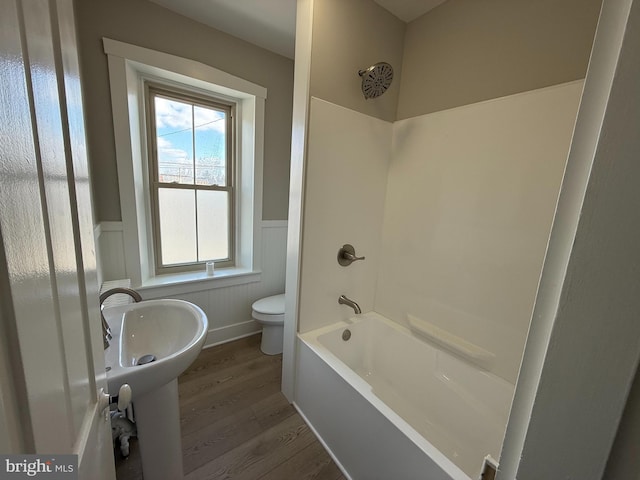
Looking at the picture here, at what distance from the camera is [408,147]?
1.73 metres

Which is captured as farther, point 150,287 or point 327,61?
point 150,287

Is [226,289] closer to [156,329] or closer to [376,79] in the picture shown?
[156,329]

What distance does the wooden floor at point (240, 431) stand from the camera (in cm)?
131

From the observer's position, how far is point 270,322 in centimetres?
216

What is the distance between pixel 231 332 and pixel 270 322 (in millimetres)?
495

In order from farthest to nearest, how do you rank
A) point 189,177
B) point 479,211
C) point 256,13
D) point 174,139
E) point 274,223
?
1. point 274,223
2. point 189,177
3. point 174,139
4. point 256,13
5. point 479,211

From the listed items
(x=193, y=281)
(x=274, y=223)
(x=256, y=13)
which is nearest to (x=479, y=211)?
(x=274, y=223)

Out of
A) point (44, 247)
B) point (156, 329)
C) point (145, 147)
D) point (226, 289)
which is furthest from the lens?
point (226, 289)

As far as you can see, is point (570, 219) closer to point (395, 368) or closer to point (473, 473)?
point (473, 473)

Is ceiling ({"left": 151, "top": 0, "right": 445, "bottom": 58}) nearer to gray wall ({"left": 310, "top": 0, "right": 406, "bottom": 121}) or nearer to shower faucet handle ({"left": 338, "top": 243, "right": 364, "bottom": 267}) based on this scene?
gray wall ({"left": 310, "top": 0, "right": 406, "bottom": 121})

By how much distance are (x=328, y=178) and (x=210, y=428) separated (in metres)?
1.65

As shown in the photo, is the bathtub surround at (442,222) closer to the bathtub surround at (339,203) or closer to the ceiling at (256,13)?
the bathtub surround at (339,203)

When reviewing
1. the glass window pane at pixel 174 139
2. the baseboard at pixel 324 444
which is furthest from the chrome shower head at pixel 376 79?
the baseboard at pixel 324 444

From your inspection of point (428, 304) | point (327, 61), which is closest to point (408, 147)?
point (327, 61)
